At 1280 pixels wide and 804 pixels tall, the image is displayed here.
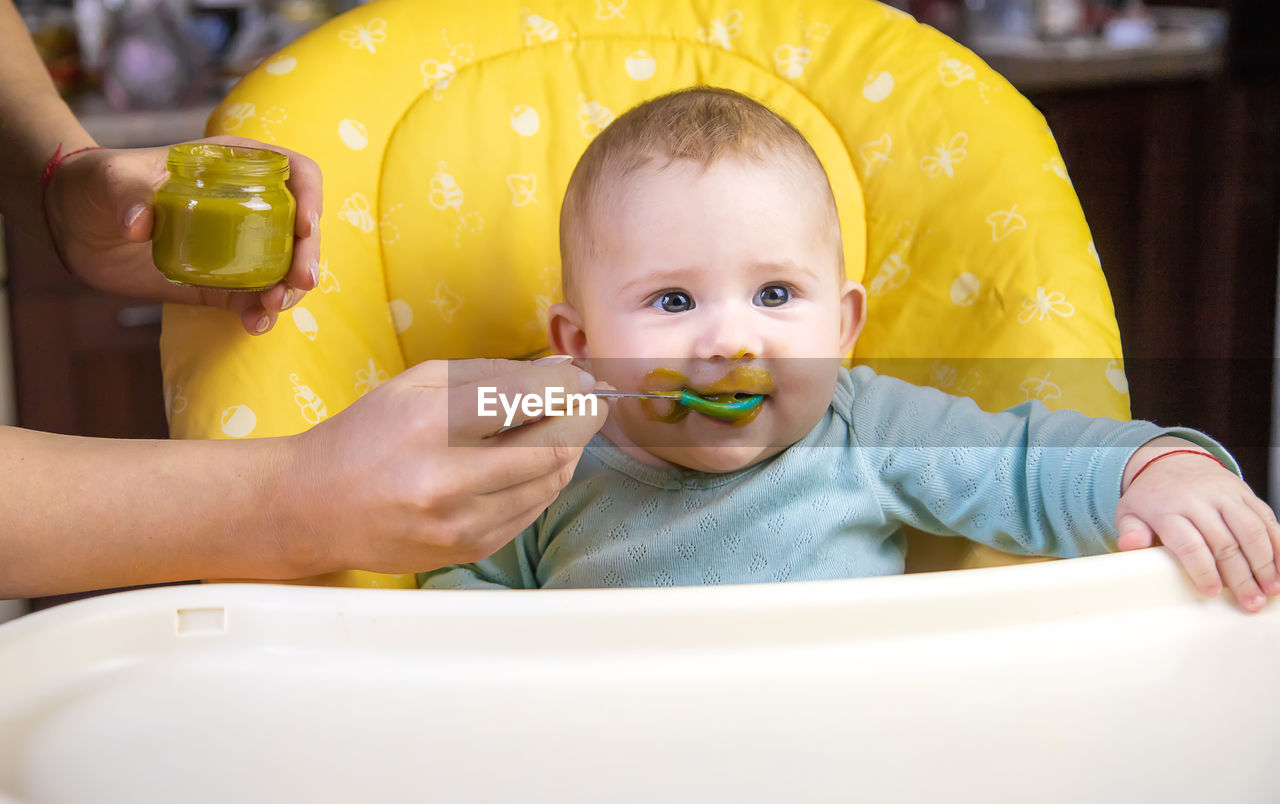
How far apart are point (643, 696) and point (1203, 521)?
0.36 meters

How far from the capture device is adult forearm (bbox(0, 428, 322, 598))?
685mm

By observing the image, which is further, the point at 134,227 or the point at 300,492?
the point at 134,227

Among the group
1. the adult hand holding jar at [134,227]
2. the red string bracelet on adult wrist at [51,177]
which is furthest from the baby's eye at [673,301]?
the red string bracelet on adult wrist at [51,177]

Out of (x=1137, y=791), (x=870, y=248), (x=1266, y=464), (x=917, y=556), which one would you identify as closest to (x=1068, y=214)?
(x=870, y=248)

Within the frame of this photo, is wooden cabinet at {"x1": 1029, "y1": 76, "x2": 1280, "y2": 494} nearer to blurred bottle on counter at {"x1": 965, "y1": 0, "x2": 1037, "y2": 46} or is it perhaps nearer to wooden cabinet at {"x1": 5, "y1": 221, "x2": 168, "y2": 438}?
blurred bottle on counter at {"x1": 965, "y1": 0, "x2": 1037, "y2": 46}

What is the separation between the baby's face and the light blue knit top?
6cm

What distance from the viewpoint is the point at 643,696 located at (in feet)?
1.90

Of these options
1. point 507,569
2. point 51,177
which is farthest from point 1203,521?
point 51,177

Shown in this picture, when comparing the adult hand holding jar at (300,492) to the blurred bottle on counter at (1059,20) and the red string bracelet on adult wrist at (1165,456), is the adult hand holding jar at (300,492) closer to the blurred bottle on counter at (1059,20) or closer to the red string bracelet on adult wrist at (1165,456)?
the red string bracelet on adult wrist at (1165,456)

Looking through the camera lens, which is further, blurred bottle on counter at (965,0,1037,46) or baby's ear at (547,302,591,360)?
blurred bottle on counter at (965,0,1037,46)

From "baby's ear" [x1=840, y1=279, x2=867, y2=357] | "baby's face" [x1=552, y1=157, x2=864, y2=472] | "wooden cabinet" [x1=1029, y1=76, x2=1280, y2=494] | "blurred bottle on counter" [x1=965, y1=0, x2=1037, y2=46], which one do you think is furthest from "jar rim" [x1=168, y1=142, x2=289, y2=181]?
"blurred bottle on counter" [x1=965, y1=0, x2=1037, y2=46]

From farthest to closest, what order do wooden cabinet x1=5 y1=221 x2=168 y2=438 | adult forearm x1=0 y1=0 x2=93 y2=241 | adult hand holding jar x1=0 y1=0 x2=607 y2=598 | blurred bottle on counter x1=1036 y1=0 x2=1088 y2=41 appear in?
blurred bottle on counter x1=1036 y1=0 x2=1088 y2=41 → wooden cabinet x1=5 y1=221 x2=168 y2=438 → adult forearm x1=0 y1=0 x2=93 y2=241 → adult hand holding jar x1=0 y1=0 x2=607 y2=598

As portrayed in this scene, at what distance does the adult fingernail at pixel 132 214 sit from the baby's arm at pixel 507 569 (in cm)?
38

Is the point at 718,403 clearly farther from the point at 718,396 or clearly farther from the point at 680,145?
the point at 680,145
